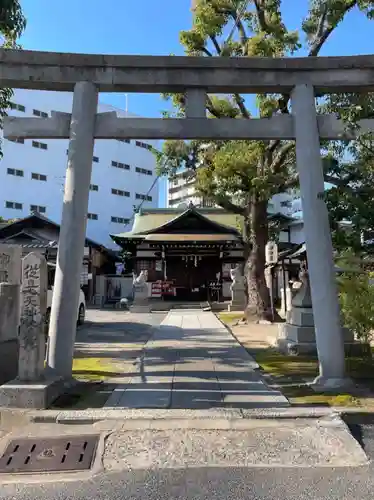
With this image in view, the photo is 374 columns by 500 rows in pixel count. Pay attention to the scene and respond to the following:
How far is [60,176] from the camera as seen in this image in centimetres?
4647

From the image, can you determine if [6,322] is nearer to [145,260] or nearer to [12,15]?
[12,15]

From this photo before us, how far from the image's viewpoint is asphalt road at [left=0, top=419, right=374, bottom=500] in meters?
3.50

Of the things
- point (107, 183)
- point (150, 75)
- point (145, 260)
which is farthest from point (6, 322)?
→ point (107, 183)

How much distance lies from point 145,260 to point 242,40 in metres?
17.0

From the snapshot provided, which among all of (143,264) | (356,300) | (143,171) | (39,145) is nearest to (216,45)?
(356,300)

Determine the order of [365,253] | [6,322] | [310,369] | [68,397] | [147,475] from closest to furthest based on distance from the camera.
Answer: [147,475]
[68,397]
[6,322]
[365,253]
[310,369]

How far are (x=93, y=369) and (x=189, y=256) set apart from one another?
20.5 m

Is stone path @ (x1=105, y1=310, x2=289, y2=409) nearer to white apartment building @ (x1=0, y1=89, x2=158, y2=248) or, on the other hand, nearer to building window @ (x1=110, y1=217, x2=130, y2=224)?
white apartment building @ (x1=0, y1=89, x2=158, y2=248)

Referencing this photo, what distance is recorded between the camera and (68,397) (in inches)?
246

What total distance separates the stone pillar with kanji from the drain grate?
4.38 ft

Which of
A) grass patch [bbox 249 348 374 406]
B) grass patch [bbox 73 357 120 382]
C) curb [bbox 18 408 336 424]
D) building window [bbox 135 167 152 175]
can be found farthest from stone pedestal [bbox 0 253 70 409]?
building window [bbox 135 167 152 175]

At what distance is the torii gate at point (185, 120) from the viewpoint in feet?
22.5

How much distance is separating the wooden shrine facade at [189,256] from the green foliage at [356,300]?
1787 cm

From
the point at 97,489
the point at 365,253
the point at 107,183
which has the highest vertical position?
the point at 107,183
